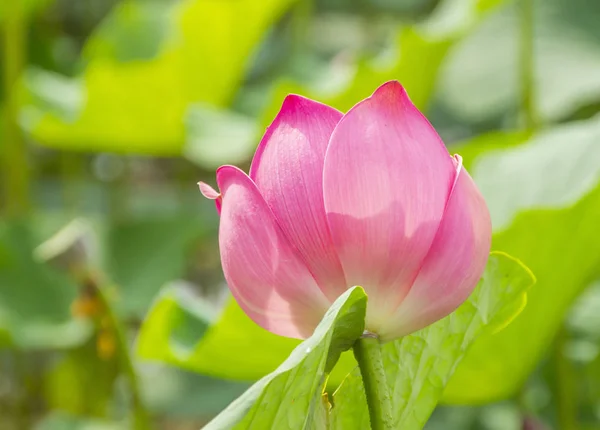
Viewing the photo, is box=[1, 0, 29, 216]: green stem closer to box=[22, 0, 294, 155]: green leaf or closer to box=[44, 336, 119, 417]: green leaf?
box=[22, 0, 294, 155]: green leaf

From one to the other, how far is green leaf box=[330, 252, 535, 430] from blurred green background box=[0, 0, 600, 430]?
151mm

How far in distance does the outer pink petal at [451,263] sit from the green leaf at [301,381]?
0.06 ft

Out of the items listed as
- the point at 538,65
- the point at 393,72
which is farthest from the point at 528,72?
the point at 538,65

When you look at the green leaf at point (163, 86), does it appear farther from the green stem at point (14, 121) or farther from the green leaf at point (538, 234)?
the green leaf at point (538, 234)

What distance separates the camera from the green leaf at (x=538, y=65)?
104 cm

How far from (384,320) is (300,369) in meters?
0.03

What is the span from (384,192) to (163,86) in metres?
0.88

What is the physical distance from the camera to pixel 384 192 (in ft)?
0.82

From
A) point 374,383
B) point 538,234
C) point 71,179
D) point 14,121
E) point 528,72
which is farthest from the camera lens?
point 71,179

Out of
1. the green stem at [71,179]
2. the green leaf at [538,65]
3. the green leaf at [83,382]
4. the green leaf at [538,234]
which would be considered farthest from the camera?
the green stem at [71,179]

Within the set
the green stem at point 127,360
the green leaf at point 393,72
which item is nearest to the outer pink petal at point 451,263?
the green stem at point 127,360

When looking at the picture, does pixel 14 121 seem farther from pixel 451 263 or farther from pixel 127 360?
pixel 451 263

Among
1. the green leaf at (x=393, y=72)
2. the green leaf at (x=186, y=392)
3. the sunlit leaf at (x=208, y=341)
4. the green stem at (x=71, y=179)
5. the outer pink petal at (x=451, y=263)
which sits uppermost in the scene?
the outer pink petal at (x=451, y=263)

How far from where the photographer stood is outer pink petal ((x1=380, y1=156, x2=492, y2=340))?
0.25m
